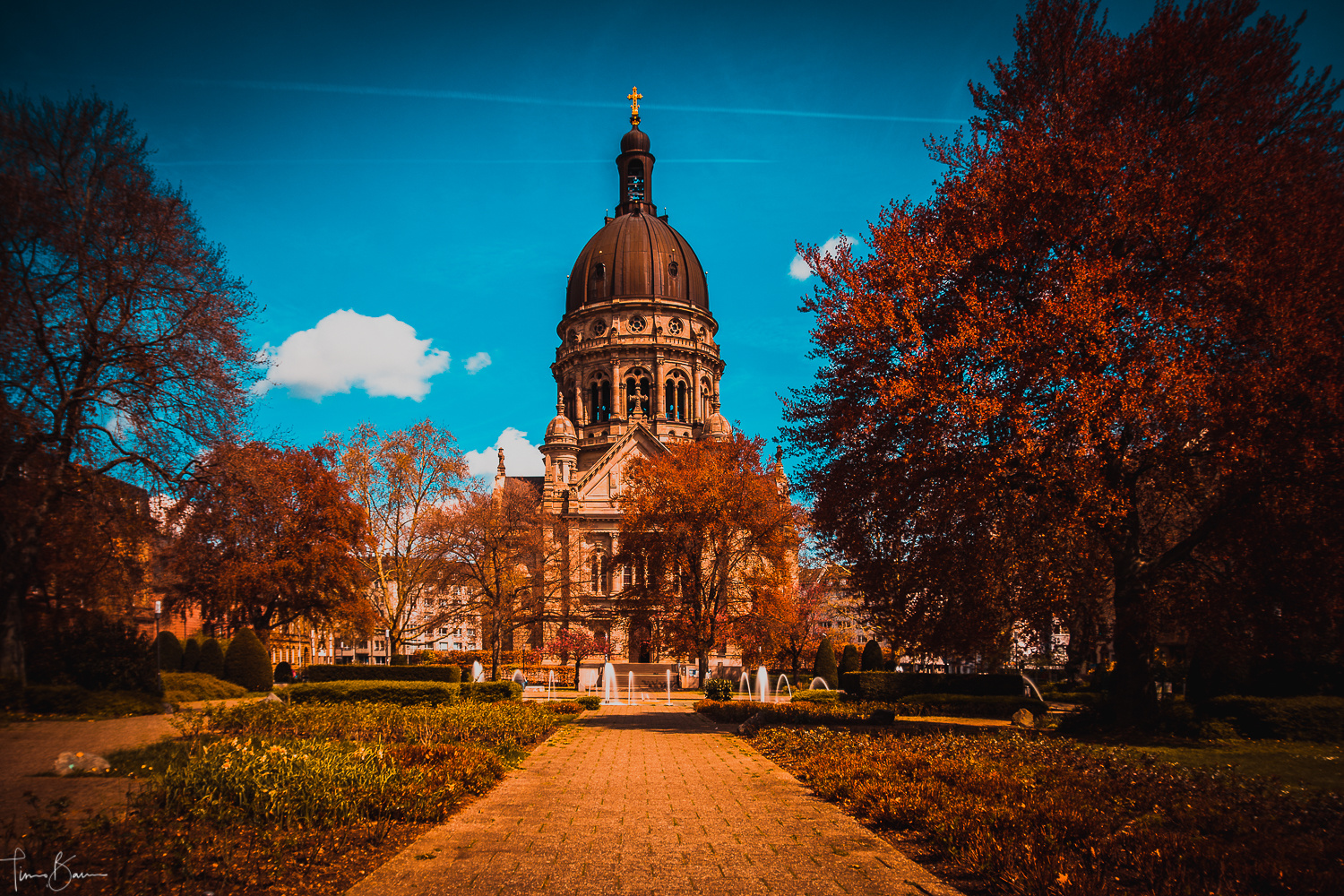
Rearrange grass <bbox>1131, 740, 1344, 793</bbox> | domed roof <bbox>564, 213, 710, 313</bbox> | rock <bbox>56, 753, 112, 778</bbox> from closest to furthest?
rock <bbox>56, 753, 112, 778</bbox>
grass <bbox>1131, 740, 1344, 793</bbox>
domed roof <bbox>564, 213, 710, 313</bbox>

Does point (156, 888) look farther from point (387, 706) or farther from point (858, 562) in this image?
point (858, 562)

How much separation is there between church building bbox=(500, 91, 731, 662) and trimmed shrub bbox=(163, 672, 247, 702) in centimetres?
4160

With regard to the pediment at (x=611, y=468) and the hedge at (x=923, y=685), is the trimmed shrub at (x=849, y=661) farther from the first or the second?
the pediment at (x=611, y=468)

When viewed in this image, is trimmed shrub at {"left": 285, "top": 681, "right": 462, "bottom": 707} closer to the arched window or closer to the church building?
the church building

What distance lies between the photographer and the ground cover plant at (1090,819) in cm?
611

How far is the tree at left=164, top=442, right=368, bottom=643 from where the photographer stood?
1403 inches

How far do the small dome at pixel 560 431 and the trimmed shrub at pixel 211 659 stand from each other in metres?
37.7

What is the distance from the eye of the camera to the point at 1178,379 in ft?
46.3

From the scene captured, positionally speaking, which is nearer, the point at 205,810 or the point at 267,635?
the point at 205,810

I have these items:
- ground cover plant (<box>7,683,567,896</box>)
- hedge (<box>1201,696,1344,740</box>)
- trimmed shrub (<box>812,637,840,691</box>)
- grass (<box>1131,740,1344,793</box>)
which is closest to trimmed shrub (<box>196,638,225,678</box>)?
ground cover plant (<box>7,683,567,896</box>)

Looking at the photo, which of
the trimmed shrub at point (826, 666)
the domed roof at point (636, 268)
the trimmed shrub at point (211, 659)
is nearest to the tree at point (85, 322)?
the trimmed shrub at point (211, 659)

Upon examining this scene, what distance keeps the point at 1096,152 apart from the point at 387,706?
60.9ft

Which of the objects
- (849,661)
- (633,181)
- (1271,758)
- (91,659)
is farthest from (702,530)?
(633,181)

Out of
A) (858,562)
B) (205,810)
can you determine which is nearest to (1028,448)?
(858,562)
